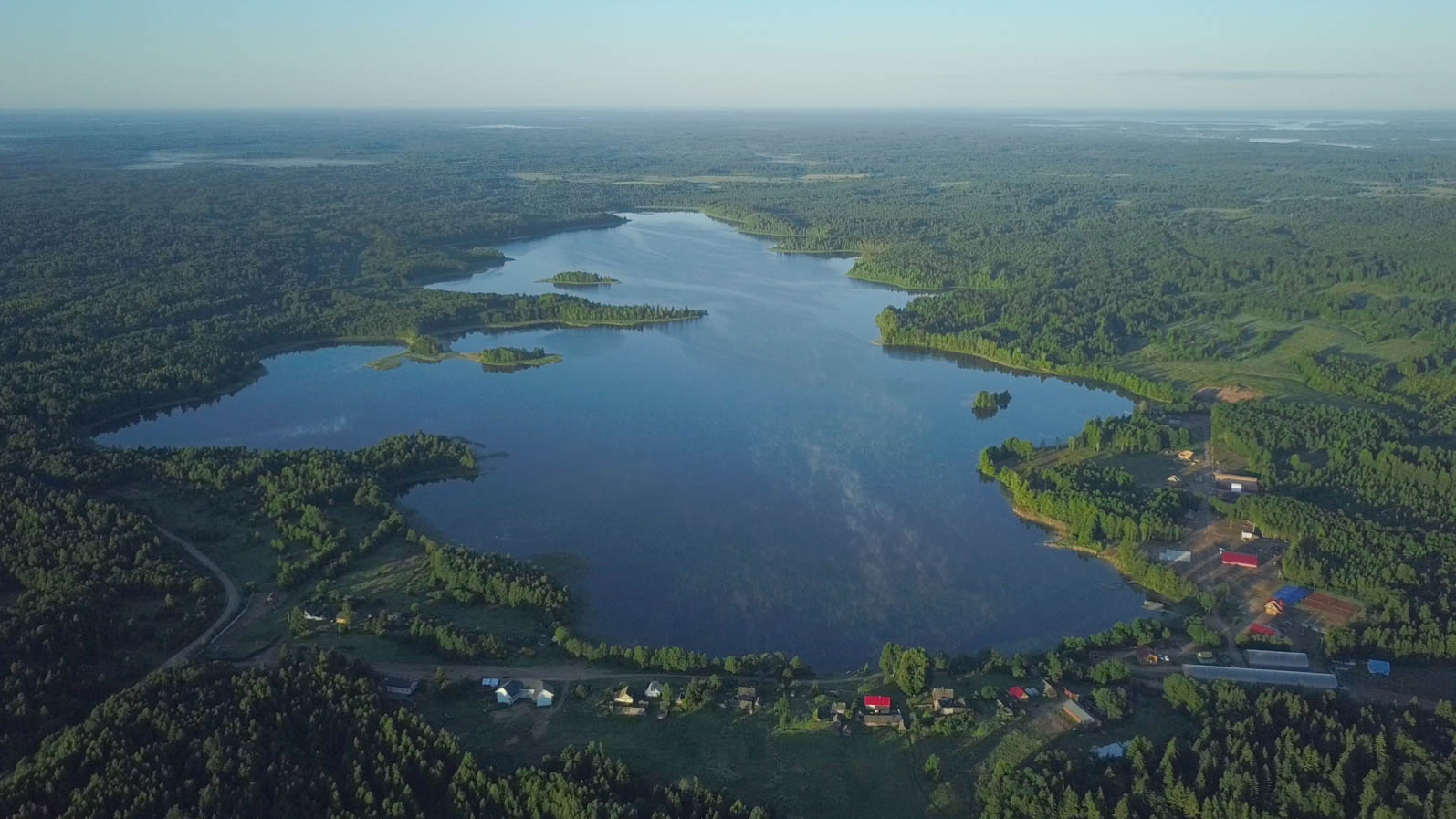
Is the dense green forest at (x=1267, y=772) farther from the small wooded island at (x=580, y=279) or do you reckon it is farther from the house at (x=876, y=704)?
the small wooded island at (x=580, y=279)

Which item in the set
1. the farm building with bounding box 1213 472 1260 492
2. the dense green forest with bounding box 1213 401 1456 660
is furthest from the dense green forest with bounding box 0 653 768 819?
the farm building with bounding box 1213 472 1260 492

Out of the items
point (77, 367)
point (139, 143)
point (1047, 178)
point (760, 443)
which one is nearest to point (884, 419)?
point (760, 443)

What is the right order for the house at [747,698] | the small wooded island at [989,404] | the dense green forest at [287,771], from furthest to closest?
1. the small wooded island at [989,404]
2. the house at [747,698]
3. the dense green forest at [287,771]

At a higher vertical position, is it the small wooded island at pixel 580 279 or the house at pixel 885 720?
the small wooded island at pixel 580 279

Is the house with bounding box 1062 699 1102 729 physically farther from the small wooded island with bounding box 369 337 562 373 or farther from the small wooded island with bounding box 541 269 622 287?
the small wooded island with bounding box 541 269 622 287

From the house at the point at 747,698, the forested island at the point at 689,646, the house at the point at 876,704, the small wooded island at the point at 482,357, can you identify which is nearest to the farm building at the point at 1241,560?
the forested island at the point at 689,646

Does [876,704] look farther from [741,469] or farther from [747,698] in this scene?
[741,469]
